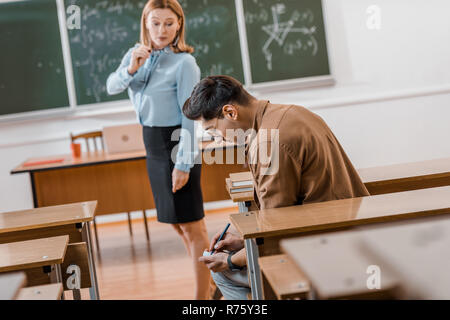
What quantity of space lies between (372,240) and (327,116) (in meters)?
3.88

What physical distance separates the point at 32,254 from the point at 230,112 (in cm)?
70

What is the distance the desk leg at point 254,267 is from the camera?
153 centimetres

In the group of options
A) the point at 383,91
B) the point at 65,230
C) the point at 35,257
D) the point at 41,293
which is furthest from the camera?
the point at 383,91

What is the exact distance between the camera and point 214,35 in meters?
4.95

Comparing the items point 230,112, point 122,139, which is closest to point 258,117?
point 230,112

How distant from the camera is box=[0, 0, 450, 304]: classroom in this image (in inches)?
53.8

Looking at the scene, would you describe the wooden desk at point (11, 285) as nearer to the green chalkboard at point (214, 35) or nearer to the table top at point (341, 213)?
the table top at point (341, 213)

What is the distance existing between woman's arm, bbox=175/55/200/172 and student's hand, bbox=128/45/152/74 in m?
0.16

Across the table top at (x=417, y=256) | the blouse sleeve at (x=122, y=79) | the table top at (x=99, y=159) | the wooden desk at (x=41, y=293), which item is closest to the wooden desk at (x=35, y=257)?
the wooden desk at (x=41, y=293)

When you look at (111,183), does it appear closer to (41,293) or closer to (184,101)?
(184,101)
